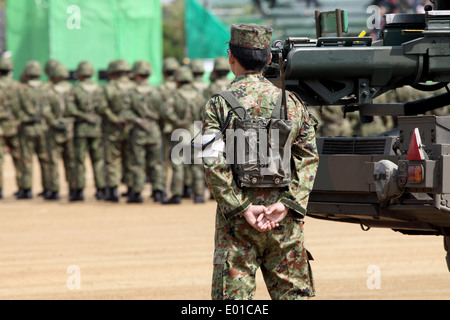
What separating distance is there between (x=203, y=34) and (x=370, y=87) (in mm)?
19735

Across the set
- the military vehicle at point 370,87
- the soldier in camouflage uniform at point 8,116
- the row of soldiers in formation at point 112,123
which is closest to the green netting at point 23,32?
the soldier in camouflage uniform at point 8,116

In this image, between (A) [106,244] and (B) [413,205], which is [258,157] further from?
(A) [106,244]

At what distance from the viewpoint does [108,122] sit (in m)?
18.0

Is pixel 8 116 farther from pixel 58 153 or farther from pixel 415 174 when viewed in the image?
pixel 415 174

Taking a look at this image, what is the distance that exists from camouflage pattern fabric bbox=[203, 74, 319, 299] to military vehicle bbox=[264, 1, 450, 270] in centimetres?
117

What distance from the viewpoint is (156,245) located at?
12477 millimetres

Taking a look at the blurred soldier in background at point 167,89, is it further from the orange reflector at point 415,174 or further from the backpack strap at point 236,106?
the backpack strap at point 236,106

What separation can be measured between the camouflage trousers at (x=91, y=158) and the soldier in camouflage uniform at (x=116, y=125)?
30 cm

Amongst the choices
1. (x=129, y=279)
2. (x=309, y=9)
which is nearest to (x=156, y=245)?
(x=129, y=279)

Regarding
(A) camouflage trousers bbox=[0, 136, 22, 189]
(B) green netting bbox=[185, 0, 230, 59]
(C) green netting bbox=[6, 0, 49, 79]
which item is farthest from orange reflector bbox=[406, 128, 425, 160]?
(B) green netting bbox=[185, 0, 230, 59]

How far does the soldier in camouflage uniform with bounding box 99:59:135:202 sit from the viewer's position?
17797 millimetres

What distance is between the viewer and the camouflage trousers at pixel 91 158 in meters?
18.2

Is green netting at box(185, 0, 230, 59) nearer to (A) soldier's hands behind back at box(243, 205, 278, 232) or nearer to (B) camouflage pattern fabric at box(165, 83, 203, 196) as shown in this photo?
(B) camouflage pattern fabric at box(165, 83, 203, 196)

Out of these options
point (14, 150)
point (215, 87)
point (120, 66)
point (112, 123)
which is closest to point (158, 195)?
point (112, 123)
